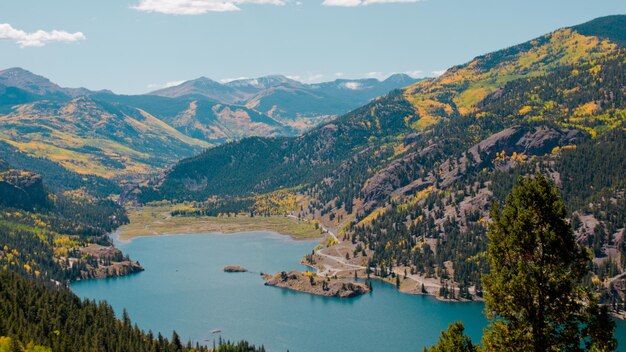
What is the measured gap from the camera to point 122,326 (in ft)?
595

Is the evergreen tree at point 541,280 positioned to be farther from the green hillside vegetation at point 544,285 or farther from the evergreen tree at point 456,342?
the evergreen tree at point 456,342

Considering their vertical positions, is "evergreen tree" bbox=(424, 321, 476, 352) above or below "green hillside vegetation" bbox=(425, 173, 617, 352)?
below

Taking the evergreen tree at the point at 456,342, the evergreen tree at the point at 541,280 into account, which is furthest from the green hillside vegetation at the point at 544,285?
the evergreen tree at the point at 456,342

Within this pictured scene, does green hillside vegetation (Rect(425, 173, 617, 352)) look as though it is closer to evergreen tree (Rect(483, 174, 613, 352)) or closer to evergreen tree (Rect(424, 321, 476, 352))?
evergreen tree (Rect(483, 174, 613, 352))

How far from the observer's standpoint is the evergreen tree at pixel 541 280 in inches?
1746

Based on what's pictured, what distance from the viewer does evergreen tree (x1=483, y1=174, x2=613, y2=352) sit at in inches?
1746

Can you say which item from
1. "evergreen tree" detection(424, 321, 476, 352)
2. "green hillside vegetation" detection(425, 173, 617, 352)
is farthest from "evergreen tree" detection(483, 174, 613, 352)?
"evergreen tree" detection(424, 321, 476, 352)

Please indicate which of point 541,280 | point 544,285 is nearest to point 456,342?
point 544,285

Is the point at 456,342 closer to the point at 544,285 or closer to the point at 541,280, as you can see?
the point at 544,285

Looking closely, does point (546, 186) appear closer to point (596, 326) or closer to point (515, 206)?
point (515, 206)

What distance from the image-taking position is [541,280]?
146 ft

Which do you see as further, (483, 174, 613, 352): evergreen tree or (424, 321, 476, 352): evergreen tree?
(424, 321, 476, 352): evergreen tree

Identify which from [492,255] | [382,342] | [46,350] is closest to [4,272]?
[46,350]

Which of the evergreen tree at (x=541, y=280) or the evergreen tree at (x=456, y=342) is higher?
the evergreen tree at (x=541, y=280)
